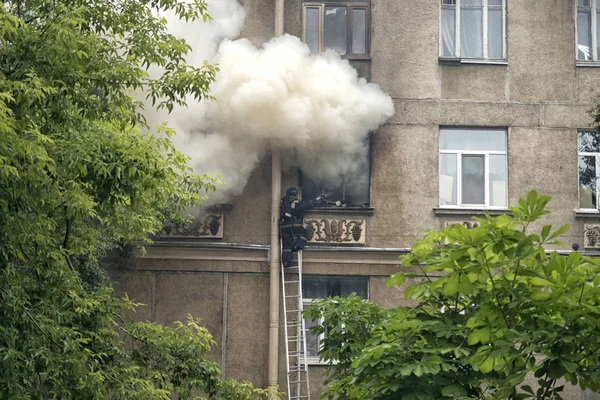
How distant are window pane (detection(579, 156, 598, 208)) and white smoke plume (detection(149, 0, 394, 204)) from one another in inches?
165

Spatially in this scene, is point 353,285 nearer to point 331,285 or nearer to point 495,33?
A: point 331,285

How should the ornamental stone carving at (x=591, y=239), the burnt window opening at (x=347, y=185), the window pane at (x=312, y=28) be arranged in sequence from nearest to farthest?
the ornamental stone carving at (x=591, y=239), the burnt window opening at (x=347, y=185), the window pane at (x=312, y=28)

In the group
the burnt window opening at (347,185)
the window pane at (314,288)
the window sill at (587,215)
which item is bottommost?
the window pane at (314,288)

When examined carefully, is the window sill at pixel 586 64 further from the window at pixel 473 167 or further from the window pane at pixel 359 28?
the window pane at pixel 359 28

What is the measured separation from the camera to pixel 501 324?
9195 mm

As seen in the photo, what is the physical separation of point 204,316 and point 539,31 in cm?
903

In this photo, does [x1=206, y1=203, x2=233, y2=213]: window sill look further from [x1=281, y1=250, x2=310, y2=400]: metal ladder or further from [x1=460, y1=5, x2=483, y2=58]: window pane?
[x1=460, y1=5, x2=483, y2=58]: window pane

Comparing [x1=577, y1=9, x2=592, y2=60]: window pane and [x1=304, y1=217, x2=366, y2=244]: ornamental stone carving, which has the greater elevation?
[x1=577, y1=9, x2=592, y2=60]: window pane

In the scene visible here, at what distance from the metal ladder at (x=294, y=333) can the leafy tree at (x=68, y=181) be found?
23.7ft

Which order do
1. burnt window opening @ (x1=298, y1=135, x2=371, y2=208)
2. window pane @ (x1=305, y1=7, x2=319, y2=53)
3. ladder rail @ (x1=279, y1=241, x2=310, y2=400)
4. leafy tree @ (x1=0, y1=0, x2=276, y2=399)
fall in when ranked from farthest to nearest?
1. window pane @ (x1=305, y1=7, x2=319, y2=53)
2. burnt window opening @ (x1=298, y1=135, x2=371, y2=208)
3. ladder rail @ (x1=279, y1=241, x2=310, y2=400)
4. leafy tree @ (x1=0, y1=0, x2=276, y2=399)

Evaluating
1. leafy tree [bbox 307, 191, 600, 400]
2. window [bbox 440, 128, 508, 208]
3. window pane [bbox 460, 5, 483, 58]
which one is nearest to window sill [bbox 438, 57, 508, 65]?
window pane [bbox 460, 5, 483, 58]

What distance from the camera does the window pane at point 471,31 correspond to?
24.8 m

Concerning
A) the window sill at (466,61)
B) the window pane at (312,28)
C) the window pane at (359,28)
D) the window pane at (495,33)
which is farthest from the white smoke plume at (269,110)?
the window pane at (495,33)

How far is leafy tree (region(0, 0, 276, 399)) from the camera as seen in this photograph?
1246cm
